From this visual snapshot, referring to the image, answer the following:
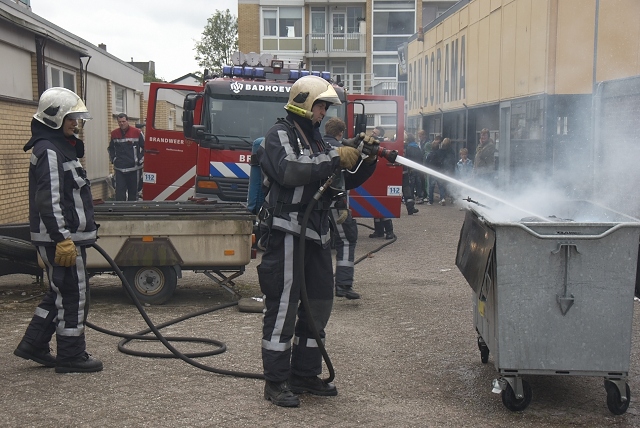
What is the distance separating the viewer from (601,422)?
180 inches

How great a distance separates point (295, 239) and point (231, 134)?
658 cm

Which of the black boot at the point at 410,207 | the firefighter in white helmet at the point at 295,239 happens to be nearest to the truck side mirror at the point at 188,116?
the firefighter in white helmet at the point at 295,239

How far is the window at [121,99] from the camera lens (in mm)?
23422

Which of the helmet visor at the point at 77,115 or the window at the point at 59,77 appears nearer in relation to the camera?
the helmet visor at the point at 77,115

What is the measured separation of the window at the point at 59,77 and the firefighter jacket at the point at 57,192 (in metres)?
9.97

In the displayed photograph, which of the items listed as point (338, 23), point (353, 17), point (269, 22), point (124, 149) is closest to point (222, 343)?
point (124, 149)

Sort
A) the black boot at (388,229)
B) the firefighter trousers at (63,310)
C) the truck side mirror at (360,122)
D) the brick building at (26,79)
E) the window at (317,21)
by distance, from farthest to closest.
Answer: the window at (317,21), the black boot at (388,229), the brick building at (26,79), the truck side mirror at (360,122), the firefighter trousers at (63,310)

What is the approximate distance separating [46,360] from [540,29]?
1371 centimetres

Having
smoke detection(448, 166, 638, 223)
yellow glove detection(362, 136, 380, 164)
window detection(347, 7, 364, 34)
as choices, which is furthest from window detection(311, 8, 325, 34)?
yellow glove detection(362, 136, 380, 164)

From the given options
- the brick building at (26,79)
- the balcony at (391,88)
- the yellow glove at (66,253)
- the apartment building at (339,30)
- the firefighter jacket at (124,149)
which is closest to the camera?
the yellow glove at (66,253)

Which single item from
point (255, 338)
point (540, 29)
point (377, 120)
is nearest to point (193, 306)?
point (255, 338)

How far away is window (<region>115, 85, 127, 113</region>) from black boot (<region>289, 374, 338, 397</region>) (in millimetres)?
19437

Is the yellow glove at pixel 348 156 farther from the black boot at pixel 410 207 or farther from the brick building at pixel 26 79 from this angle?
the black boot at pixel 410 207

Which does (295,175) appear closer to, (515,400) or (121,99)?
(515,400)
